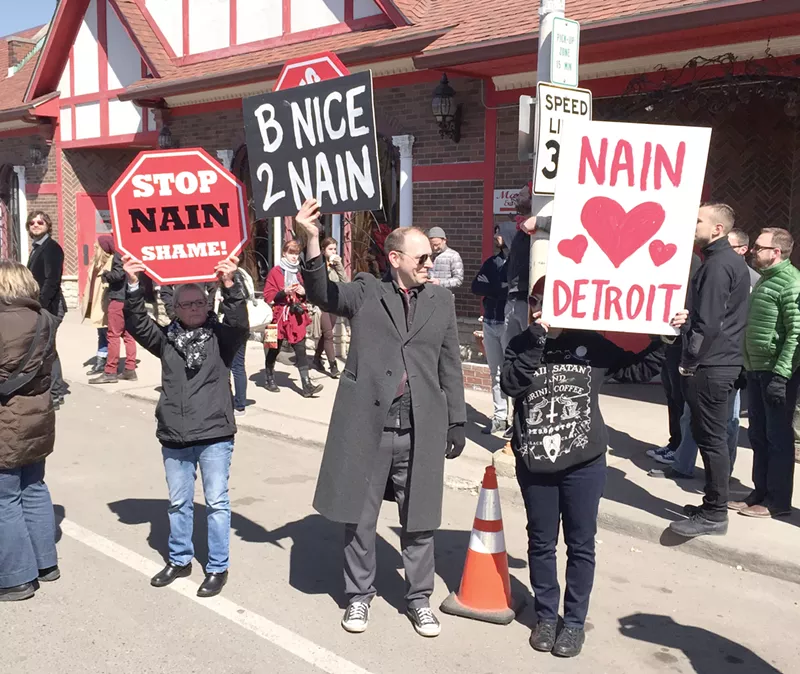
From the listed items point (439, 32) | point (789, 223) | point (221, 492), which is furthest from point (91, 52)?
point (221, 492)

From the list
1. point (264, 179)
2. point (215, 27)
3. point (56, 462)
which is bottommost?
point (56, 462)

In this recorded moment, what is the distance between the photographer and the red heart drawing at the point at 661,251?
3.80m

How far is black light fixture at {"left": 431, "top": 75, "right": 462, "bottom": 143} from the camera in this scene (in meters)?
10.6

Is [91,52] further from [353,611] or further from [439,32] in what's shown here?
[353,611]

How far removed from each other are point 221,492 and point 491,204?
6786 mm

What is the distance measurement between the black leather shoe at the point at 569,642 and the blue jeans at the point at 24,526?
2.76 metres

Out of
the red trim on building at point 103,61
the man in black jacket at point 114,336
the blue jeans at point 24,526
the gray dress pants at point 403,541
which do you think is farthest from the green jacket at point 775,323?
the red trim on building at point 103,61

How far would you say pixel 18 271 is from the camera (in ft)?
15.2

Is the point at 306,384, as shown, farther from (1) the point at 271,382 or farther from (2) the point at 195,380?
(2) the point at 195,380

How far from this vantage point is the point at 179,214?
482cm

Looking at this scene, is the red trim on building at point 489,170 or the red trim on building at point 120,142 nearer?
the red trim on building at point 489,170

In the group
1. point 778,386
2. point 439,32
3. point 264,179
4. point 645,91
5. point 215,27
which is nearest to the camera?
point 264,179

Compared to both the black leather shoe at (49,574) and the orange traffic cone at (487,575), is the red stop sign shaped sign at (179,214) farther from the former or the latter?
the orange traffic cone at (487,575)

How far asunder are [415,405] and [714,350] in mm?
2153
